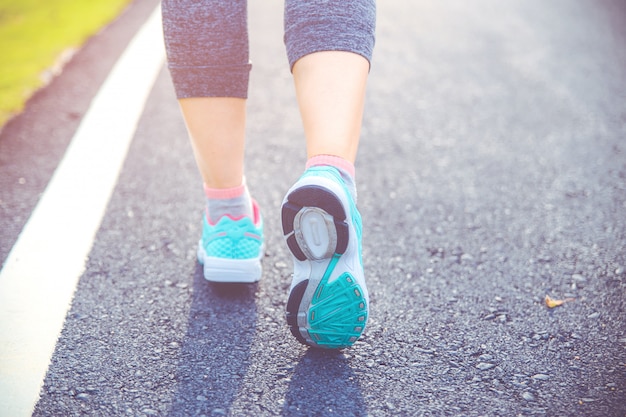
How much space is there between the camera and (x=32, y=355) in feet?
4.88

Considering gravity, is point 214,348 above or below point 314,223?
below

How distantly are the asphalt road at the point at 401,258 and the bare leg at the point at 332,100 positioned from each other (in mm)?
475

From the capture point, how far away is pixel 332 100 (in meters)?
1.43

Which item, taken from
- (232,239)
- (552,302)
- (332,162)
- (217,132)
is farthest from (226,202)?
(552,302)

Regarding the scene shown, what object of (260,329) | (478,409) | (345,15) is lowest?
(260,329)

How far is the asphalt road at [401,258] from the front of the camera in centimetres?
139

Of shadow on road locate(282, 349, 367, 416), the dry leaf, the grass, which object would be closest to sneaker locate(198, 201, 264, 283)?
shadow on road locate(282, 349, 367, 416)

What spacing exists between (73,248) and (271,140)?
108 cm

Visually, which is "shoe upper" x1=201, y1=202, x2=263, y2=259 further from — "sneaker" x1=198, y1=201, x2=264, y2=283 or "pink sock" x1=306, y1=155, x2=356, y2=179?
"pink sock" x1=306, y1=155, x2=356, y2=179

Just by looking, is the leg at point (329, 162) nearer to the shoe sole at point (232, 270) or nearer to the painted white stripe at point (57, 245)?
the shoe sole at point (232, 270)

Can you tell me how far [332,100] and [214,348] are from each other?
62 centimetres

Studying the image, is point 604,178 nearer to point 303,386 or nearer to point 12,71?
point 303,386

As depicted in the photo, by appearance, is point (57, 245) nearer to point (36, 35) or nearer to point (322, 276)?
point (322, 276)

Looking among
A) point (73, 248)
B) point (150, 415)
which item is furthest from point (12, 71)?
point (150, 415)
